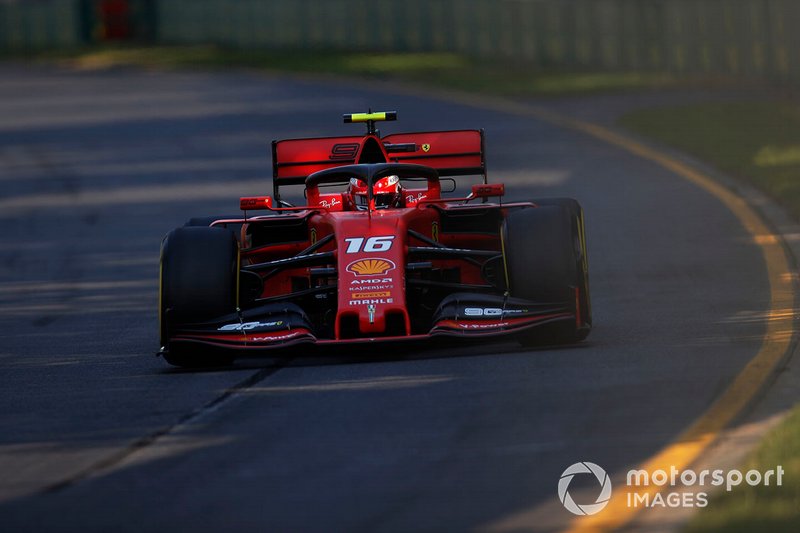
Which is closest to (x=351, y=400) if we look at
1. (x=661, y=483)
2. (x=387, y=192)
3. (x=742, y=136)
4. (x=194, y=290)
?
(x=194, y=290)

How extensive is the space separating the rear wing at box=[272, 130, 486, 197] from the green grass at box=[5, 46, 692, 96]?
66.6 ft

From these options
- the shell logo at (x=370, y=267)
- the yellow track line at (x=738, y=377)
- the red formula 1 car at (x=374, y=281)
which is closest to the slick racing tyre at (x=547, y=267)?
the red formula 1 car at (x=374, y=281)

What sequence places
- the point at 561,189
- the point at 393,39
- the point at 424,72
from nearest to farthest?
the point at 561,189, the point at 424,72, the point at 393,39

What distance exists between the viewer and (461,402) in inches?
335

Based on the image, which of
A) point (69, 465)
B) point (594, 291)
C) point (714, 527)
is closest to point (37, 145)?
point (594, 291)

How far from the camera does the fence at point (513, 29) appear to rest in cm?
3541

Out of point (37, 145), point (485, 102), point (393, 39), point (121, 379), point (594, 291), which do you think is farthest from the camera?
point (393, 39)

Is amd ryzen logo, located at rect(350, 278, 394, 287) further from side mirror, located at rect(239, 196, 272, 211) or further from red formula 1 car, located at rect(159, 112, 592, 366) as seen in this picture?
side mirror, located at rect(239, 196, 272, 211)

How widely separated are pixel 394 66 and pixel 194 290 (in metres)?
32.6

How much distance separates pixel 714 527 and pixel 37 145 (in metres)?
24.6

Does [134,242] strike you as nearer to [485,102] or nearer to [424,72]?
[485,102]

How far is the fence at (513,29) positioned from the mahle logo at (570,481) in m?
27.4

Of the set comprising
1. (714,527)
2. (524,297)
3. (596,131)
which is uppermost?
(596,131)

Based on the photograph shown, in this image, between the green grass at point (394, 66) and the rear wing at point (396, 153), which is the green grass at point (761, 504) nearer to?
the rear wing at point (396, 153)
